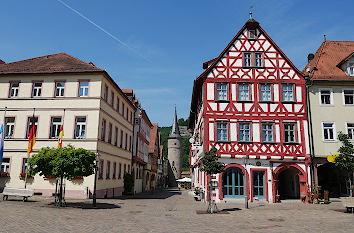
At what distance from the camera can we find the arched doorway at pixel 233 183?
73.3 ft

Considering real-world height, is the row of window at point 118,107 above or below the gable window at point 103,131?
above

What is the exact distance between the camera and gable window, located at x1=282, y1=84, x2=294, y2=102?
79.5 feet

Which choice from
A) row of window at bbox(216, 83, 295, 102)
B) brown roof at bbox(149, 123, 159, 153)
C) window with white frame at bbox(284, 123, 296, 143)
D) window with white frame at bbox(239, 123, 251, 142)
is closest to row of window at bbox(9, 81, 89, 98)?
row of window at bbox(216, 83, 295, 102)

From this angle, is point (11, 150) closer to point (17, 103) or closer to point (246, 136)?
point (17, 103)

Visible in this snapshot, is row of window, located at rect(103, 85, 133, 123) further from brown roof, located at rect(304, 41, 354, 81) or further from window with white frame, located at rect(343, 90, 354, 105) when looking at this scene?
window with white frame, located at rect(343, 90, 354, 105)

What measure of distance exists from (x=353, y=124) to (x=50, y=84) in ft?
82.9

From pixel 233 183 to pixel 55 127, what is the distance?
1491 cm

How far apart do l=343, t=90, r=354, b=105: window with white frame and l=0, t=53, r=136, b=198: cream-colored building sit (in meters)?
20.0

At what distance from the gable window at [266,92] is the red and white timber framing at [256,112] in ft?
0.77

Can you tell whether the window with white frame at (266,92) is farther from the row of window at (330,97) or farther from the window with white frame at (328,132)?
the window with white frame at (328,132)

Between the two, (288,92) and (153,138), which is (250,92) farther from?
(153,138)

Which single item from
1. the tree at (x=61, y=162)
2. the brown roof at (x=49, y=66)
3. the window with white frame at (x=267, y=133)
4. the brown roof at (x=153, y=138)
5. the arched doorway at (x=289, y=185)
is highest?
the brown roof at (x=49, y=66)

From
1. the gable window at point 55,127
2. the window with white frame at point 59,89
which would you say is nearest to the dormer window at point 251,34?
the window with white frame at point 59,89

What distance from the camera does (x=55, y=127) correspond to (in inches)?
942
